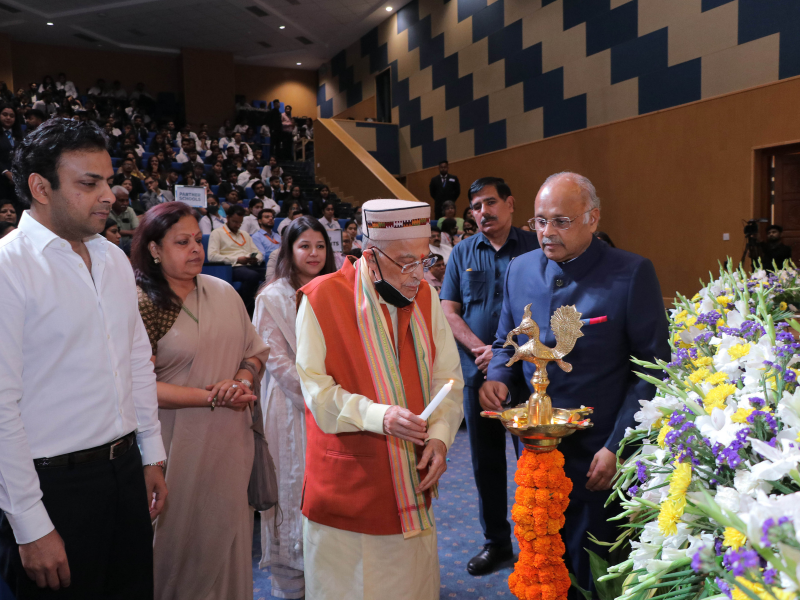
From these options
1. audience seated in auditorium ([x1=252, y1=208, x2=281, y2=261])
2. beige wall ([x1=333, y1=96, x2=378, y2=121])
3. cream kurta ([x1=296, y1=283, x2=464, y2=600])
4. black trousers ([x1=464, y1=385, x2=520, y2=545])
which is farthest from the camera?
beige wall ([x1=333, y1=96, x2=378, y2=121])

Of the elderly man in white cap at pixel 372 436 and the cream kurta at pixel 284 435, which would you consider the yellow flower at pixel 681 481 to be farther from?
the cream kurta at pixel 284 435

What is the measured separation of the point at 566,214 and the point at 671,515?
3.16 ft

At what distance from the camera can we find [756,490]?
74 centimetres

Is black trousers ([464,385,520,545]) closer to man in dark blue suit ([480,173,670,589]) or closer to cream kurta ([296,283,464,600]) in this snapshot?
man in dark blue suit ([480,173,670,589])

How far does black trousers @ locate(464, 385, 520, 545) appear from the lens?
8.77 feet

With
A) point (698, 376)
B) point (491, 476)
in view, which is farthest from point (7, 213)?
point (698, 376)

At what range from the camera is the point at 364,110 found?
15703 mm

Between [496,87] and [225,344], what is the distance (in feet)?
32.7

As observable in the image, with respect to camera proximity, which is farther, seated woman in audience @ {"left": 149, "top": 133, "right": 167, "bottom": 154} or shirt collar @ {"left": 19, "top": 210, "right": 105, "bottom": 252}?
seated woman in audience @ {"left": 149, "top": 133, "right": 167, "bottom": 154}

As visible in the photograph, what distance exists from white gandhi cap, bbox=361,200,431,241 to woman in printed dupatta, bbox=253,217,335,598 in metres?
1.08

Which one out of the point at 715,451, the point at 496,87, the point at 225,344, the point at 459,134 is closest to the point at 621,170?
the point at 496,87

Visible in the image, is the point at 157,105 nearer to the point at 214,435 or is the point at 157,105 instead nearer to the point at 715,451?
the point at 214,435

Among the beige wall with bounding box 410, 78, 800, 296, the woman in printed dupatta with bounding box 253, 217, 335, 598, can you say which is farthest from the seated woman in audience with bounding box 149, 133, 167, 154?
the woman in printed dupatta with bounding box 253, 217, 335, 598

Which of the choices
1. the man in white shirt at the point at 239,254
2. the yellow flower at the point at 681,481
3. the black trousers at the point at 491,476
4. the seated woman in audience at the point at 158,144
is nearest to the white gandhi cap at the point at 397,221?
the yellow flower at the point at 681,481
